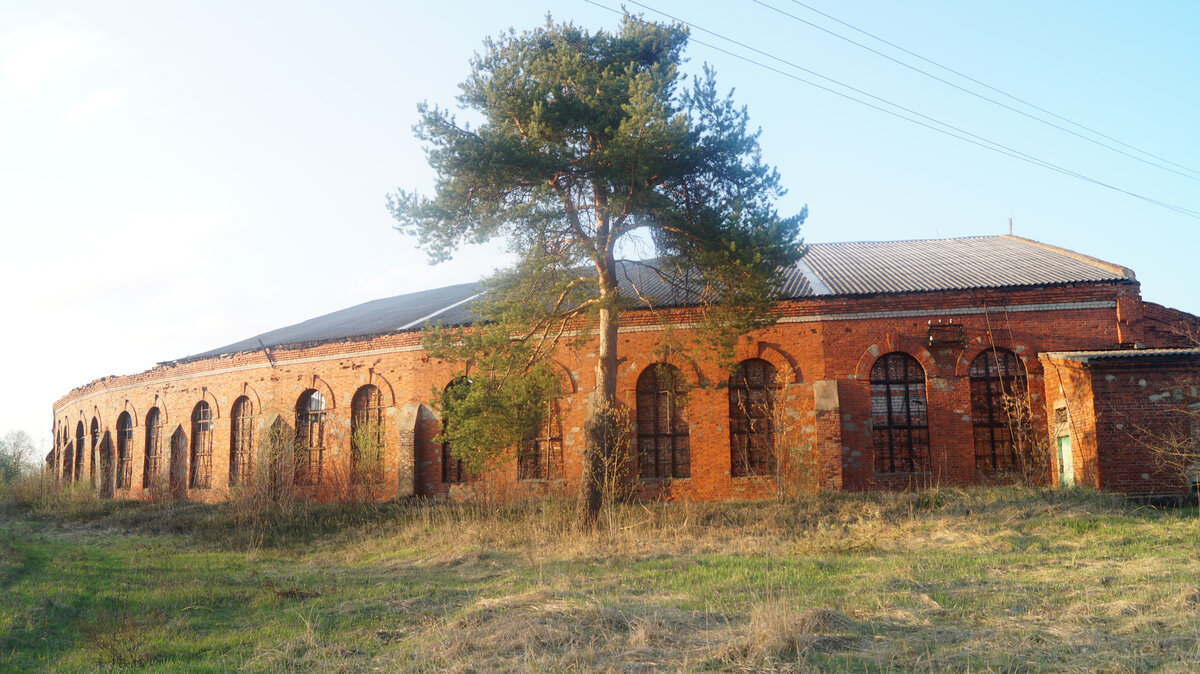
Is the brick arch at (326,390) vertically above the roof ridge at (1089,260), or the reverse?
the roof ridge at (1089,260)

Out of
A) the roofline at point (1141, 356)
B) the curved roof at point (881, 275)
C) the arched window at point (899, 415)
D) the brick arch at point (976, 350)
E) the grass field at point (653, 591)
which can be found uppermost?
the curved roof at point (881, 275)

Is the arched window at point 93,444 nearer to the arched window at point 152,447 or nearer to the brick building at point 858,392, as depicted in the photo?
the arched window at point 152,447

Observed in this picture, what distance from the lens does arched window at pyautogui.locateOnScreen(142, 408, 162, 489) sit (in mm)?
28344

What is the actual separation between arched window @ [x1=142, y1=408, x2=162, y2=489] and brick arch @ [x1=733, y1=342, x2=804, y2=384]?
2081cm

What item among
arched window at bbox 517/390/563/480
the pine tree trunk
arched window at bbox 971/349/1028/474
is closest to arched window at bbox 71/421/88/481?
arched window at bbox 517/390/563/480

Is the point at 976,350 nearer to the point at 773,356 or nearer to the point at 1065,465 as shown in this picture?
the point at 1065,465

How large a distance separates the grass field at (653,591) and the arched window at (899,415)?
2199 millimetres

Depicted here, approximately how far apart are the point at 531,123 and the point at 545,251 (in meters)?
2.60

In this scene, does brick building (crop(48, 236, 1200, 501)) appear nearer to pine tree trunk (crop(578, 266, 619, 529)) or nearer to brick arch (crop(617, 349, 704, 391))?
brick arch (crop(617, 349, 704, 391))

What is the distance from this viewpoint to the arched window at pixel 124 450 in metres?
29.7

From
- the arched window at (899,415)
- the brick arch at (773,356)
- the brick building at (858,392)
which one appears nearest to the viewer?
the brick building at (858,392)

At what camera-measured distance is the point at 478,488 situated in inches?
787

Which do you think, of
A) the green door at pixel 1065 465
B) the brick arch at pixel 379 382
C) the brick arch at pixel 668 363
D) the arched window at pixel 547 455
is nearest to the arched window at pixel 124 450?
the brick arch at pixel 379 382

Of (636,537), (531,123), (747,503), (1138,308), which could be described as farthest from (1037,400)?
(531,123)
